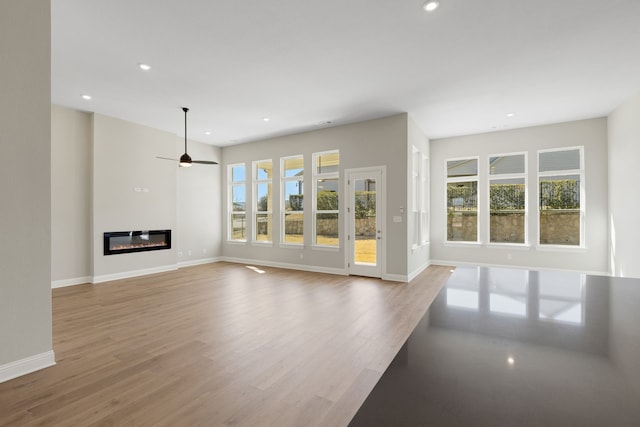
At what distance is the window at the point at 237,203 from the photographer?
844 cm

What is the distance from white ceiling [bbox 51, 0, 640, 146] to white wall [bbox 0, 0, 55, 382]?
0.60 metres

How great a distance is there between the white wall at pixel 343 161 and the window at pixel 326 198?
153 millimetres

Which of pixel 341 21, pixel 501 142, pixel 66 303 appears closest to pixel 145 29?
pixel 341 21

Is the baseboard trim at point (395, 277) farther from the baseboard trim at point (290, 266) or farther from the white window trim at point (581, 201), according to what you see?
the white window trim at point (581, 201)

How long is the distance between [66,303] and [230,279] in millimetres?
2578

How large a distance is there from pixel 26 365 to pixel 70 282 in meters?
3.83

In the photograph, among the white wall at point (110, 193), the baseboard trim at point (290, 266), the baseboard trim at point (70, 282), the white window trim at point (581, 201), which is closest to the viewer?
the baseboard trim at point (70, 282)

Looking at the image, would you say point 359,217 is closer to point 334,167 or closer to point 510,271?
point 334,167

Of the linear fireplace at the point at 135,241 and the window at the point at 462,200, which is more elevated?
the window at the point at 462,200

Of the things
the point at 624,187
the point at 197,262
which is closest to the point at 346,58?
the point at 624,187

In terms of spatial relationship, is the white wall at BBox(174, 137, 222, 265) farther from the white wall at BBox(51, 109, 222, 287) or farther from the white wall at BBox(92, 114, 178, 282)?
the white wall at BBox(92, 114, 178, 282)

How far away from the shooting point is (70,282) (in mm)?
5602

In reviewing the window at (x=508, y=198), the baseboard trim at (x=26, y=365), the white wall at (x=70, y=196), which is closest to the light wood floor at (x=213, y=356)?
the baseboard trim at (x=26, y=365)

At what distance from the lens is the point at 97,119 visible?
5.87 meters
